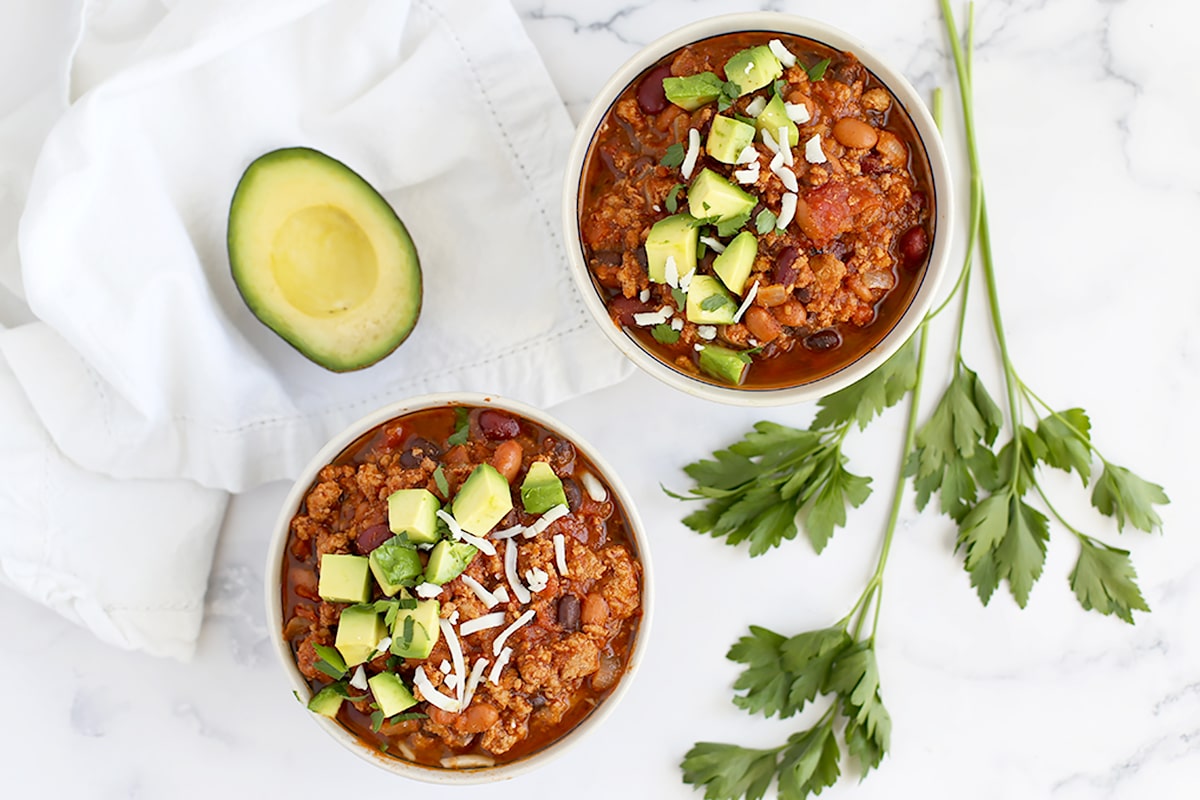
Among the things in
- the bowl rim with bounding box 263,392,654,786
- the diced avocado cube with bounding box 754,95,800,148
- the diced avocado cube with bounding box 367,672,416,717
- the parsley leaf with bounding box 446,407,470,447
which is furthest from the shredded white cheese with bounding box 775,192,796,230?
the diced avocado cube with bounding box 367,672,416,717

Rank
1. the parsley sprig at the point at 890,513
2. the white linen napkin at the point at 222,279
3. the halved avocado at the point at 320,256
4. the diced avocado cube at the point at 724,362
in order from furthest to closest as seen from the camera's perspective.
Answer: the parsley sprig at the point at 890,513 → the white linen napkin at the point at 222,279 → the halved avocado at the point at 320,256 → the diced avocado cube at the point at 724,362

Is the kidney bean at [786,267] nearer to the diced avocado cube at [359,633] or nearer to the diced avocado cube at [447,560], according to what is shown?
the diced avocado cube at [447,560]

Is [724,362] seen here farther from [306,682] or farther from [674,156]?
[306,682]

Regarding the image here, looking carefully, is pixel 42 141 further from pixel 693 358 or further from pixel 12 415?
pixel 693 358

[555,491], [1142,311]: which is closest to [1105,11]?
[1142,311]

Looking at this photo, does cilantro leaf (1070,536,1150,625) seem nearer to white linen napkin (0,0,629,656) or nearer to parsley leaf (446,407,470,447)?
white linen napkin (0,0,629,656)

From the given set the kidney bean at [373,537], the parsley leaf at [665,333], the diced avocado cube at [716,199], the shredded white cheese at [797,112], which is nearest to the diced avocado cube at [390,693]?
the kidney bean at [373,537]
